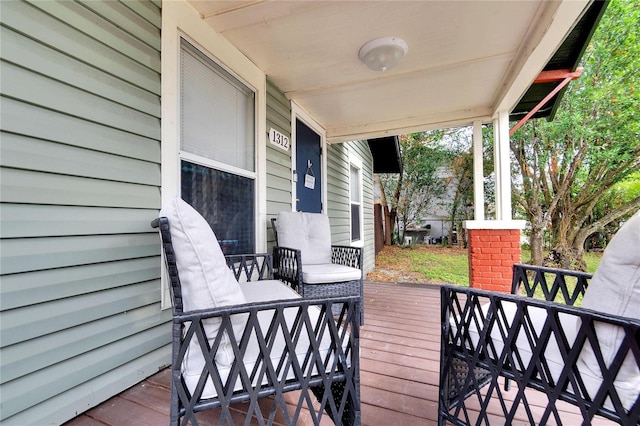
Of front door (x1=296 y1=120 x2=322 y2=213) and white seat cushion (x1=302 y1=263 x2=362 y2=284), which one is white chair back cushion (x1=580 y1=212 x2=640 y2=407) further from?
front door (x1=296 y1=120 x2=322 y2=213)

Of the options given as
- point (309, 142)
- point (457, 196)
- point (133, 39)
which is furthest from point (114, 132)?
point (457, 196)

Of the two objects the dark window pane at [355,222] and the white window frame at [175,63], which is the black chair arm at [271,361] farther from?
the dark window pane at [355,222]

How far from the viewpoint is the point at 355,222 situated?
19.0ft

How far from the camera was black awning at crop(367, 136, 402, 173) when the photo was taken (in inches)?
248

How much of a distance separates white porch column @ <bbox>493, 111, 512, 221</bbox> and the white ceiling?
206 millimetres

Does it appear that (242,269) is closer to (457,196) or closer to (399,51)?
(399,51)

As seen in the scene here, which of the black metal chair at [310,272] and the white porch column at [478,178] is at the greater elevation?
the white porch column at [478,178]

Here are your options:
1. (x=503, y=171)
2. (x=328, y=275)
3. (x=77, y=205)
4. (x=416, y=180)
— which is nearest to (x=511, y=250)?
(x=503, y=171)

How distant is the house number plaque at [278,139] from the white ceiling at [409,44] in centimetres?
53

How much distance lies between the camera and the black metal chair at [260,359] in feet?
2.79

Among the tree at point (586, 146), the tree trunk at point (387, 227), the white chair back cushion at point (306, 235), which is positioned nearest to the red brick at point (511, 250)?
the white chair back cushion at point (306, 235)

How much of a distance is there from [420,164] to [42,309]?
9.56 metres

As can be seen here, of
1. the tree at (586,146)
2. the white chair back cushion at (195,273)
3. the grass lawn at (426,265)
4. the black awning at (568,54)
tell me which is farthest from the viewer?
the grass lawn at (426,265)

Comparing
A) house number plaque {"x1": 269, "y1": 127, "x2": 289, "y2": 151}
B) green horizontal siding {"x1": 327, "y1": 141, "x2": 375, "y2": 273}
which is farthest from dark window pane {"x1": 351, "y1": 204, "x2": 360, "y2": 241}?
house number plaque {"x1": 269, "y1": 127, "x2": 289, "y2": 151}
